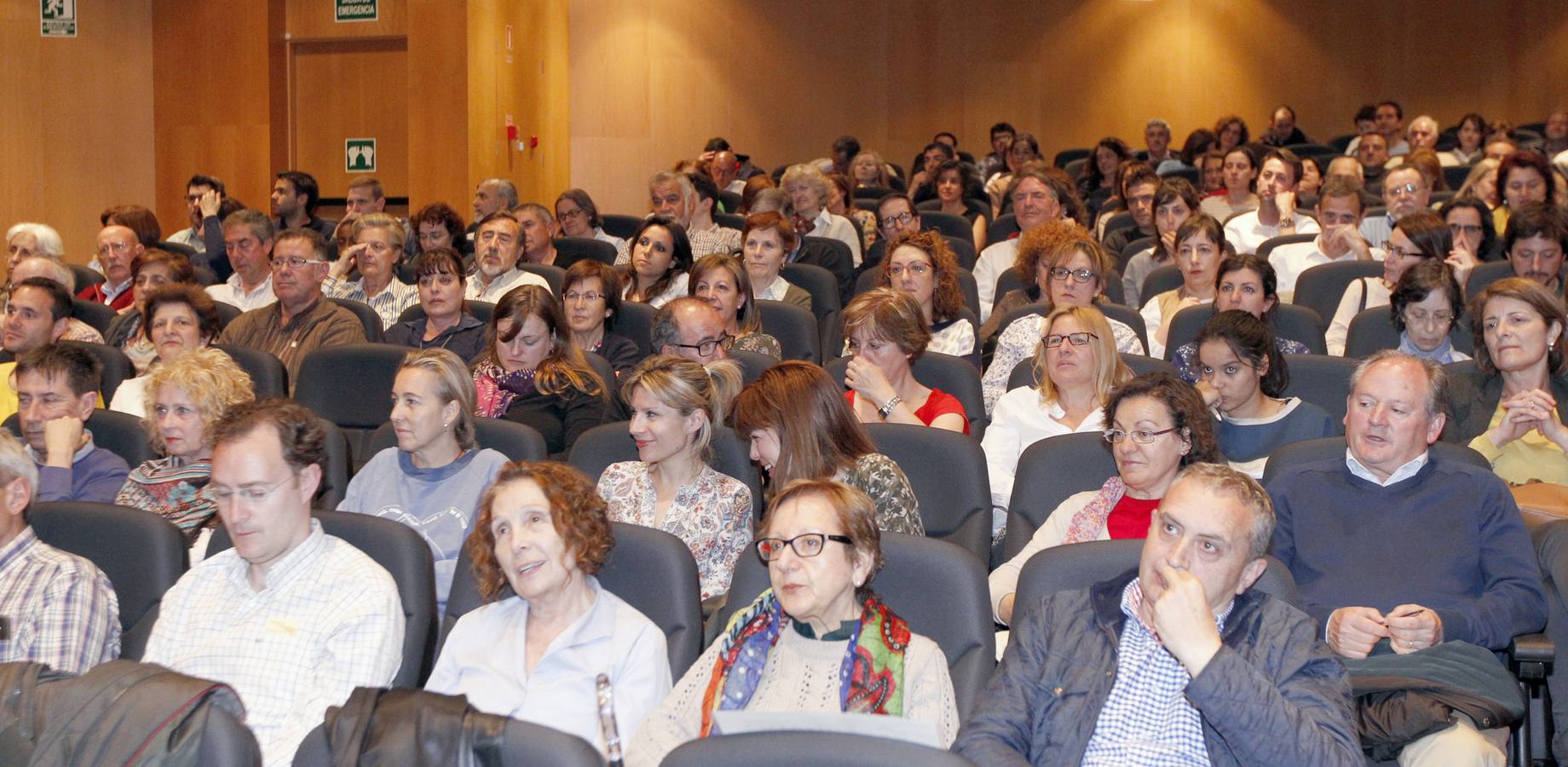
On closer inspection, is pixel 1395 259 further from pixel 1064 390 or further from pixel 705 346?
pixel 705 346

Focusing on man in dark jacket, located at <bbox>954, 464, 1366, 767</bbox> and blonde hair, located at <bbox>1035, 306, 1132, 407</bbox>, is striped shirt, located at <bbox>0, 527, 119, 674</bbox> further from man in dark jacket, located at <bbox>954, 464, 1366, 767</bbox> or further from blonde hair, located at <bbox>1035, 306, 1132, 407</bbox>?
blonde hair, located at <bbox>1035, 306, 1132, 407</bbox>

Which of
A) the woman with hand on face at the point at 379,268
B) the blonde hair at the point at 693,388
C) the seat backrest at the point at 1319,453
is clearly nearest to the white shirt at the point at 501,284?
the woman with hand on face at the point at 379,268

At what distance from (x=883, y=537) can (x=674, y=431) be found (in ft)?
2.54

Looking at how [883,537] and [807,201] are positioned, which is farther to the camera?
[807,201]

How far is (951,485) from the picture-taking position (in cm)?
335

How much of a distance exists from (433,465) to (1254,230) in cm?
494

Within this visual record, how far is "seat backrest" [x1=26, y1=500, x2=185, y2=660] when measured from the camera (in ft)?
9.10

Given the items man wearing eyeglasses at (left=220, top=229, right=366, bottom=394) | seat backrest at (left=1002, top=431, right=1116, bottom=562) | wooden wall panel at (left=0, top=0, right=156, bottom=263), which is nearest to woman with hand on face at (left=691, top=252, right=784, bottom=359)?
man wearing eyeglasses at (left=220, top=229, right=366, bottom=394)

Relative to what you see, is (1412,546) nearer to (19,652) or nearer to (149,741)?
(149,741)

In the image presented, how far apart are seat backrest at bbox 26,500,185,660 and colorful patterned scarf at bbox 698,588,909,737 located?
45.8 inches

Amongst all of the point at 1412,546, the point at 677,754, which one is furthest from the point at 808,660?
the point at 1412,546

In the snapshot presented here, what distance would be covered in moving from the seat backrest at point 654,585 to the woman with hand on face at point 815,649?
0.17 m

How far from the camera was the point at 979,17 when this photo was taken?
12.7 meters

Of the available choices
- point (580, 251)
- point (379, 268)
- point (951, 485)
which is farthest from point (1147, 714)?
point (580, 251)
